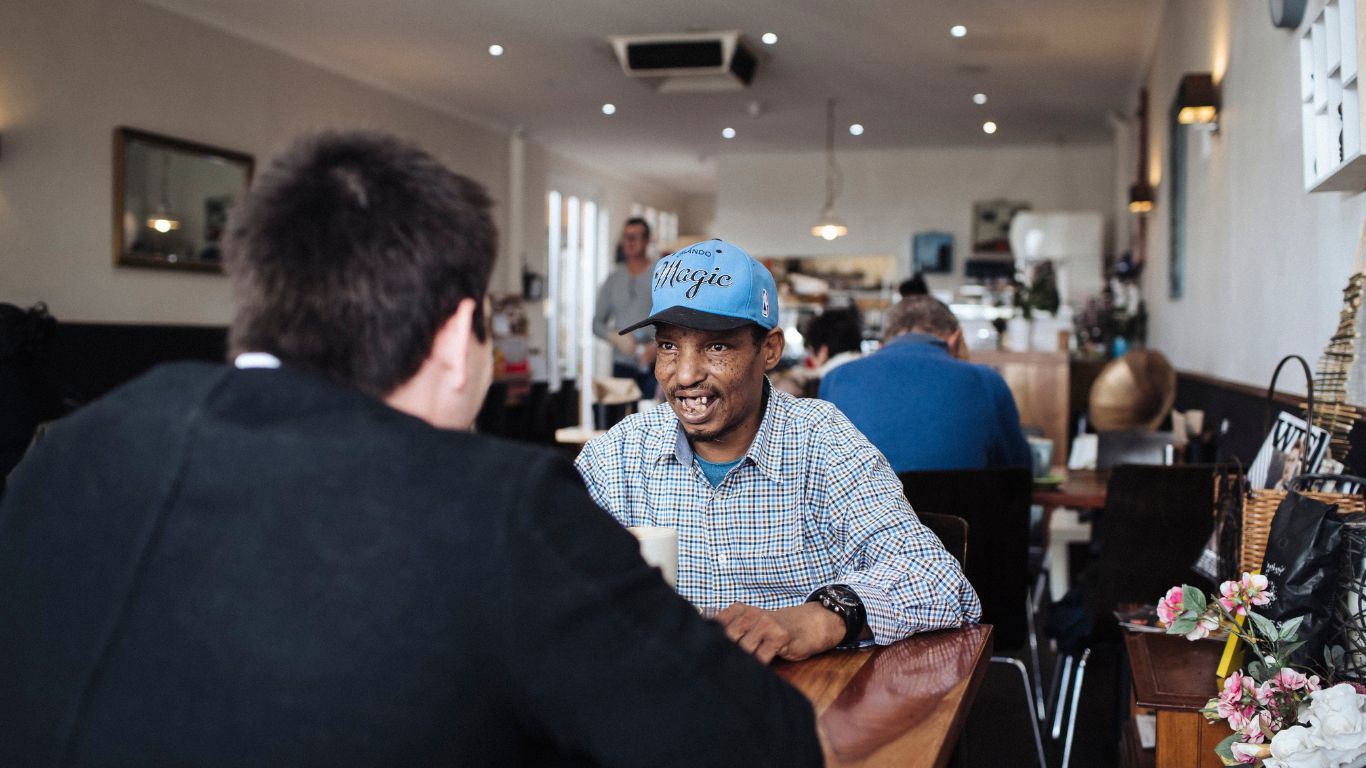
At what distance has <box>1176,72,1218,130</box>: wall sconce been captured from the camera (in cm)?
502

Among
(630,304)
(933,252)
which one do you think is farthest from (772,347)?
(933,252)

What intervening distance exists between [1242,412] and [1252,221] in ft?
2.20

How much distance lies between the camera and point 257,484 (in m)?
0.75

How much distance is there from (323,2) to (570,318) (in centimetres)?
757

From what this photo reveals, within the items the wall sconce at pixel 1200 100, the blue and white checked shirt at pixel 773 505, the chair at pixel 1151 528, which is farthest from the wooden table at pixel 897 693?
the wall sconce at pixel 1200 100

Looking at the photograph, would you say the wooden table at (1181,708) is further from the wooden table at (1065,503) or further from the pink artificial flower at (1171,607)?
the wooden table at (1065,503)

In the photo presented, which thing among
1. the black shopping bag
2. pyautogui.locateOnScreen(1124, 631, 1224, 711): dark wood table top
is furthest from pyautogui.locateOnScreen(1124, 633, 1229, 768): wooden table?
the black shopping bag

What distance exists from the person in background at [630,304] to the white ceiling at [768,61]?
5.40 ft

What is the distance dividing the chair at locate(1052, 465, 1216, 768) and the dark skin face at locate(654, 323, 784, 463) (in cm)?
140

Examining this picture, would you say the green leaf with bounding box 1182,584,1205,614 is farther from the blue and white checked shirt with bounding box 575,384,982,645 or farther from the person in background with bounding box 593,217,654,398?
the person in background with bounding box 593,217,654,398

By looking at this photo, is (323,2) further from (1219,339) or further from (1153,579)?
(1153,579)

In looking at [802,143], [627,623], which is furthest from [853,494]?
[802,143]

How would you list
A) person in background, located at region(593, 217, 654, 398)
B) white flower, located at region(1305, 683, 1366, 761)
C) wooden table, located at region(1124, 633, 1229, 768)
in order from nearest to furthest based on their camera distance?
1. white flower, located at region(1305, 683, 1366, 761)
2. wooden table, located at region(1124, 633, 1229, 768)
3. person in background, located at region(593, 217, 654, 398)

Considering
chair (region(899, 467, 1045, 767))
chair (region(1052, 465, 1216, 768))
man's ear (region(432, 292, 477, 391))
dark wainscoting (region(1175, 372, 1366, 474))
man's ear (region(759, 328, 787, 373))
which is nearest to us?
man's ear (region(432, 292, 477, 391))
